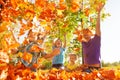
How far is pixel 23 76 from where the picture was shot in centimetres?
534

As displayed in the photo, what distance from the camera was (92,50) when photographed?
7.78m

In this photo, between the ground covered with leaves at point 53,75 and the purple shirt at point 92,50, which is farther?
the purple shirt at point 92,50

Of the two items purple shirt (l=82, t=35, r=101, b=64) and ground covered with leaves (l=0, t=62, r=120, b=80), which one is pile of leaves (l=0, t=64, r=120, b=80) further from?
purple shirt (l=82, t=35, r=101, b=64)

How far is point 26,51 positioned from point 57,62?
1.95m

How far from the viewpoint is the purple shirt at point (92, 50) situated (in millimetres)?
7680

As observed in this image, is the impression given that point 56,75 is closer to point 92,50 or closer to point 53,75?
point 53,75

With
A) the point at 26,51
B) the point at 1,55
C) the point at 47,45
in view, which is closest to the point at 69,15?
the point at 47,45

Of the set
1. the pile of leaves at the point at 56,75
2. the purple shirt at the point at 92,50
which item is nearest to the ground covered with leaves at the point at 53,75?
the pile of leaves at the point at 56,75

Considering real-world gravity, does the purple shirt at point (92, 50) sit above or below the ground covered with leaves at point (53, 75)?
above

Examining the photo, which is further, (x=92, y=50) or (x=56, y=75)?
(x=92, y=50)

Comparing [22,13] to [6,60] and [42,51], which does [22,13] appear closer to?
[42,51]

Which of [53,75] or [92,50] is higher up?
[92,50]

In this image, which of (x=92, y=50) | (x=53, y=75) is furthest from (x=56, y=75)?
(x=92, y=50)

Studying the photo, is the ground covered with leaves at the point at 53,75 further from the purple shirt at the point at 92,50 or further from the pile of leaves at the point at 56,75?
the purple shirt at the point at 92,50
